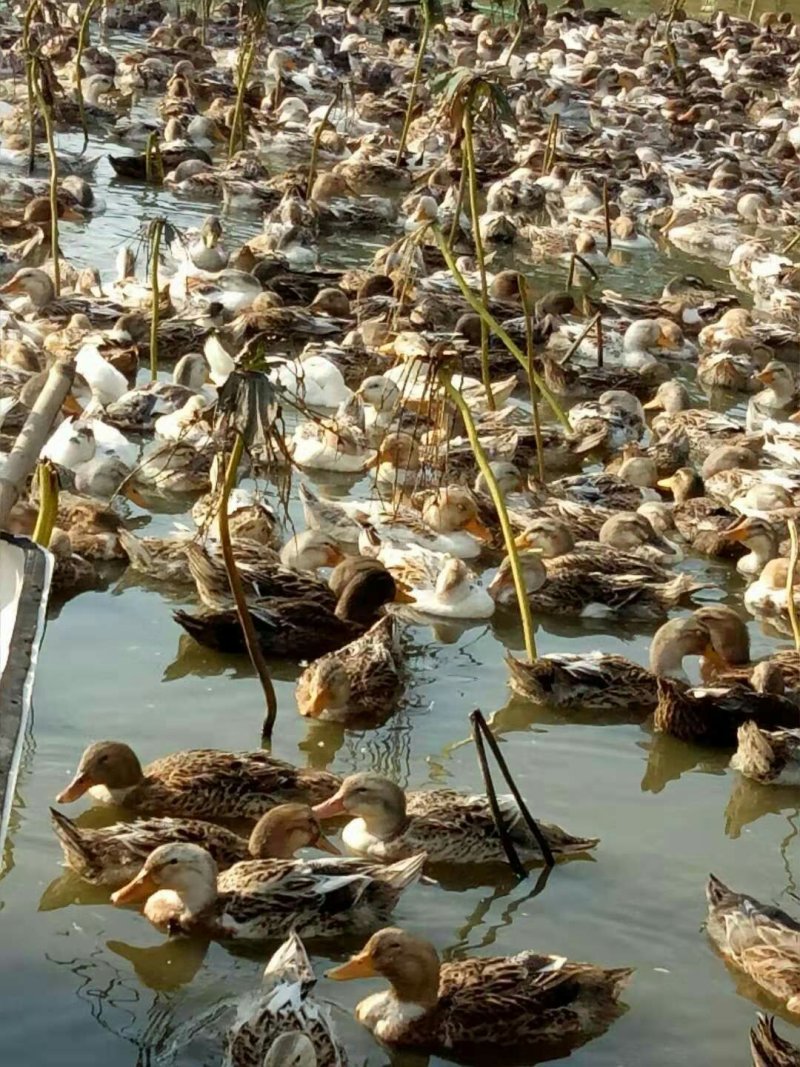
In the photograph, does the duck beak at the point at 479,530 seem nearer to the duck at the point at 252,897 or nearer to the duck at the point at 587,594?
the duck at the point at 587,594

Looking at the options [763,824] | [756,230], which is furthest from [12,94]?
[763,824]

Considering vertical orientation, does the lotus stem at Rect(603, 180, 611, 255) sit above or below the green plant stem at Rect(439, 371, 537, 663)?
below

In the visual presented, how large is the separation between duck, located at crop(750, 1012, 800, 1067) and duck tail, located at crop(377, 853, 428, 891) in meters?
Result: 1.28

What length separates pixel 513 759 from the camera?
7512mm

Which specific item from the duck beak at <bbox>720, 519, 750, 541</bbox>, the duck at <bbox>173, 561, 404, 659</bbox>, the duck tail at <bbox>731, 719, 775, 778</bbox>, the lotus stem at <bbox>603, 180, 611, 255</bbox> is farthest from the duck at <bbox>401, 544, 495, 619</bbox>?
the lotus stem at <bbox>603, 180, 611, 255</bbox>

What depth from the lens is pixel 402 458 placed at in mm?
10172

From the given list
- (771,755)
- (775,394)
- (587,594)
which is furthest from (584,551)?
(775,394)

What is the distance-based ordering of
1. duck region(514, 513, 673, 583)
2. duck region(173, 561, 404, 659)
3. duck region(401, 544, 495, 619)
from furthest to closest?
duck region(514, 513, 673, 583), duck region(401, 544, 495, 619), duck region(173, 561, 404, 659)

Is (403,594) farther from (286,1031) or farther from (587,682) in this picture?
(286,1031)

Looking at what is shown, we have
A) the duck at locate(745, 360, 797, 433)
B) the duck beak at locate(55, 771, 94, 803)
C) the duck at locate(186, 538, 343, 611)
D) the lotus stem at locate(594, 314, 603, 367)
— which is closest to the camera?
the duck beak at locate(55, 771, 94, 803)

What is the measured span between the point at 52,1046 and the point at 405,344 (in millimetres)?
7153

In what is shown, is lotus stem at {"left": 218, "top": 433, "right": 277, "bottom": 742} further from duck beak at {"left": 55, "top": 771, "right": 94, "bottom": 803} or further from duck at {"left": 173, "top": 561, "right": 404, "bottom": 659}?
duck beak at {"left": 55, "top": 771, "right": 94, "bottom": 803}

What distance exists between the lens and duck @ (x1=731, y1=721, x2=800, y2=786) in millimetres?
7379

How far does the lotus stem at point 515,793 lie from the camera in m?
6.33
